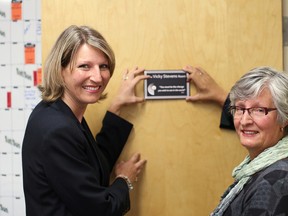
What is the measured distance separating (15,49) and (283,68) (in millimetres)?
1579

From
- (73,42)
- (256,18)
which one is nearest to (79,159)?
(73,42)

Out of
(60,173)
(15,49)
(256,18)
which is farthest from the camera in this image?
(15,49)

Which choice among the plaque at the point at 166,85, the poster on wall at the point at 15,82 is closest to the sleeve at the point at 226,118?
the plaque at the point at 166,85

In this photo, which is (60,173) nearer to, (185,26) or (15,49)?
(185,26)

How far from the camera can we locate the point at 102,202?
3.69ft

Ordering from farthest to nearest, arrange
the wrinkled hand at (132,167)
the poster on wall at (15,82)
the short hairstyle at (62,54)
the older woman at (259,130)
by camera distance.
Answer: the poster on wall at (15,82), the wrinkled hand at (132,167), the short hairstyle at (62,54), the older woman at (259,130)

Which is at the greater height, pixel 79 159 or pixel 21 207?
pixel 79 159

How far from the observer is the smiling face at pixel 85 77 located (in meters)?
1.18

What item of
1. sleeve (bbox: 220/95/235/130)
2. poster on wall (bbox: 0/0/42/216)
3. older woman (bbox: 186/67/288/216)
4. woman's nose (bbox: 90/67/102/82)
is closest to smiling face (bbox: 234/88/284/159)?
older woman (bbox: 186/67/288/216)

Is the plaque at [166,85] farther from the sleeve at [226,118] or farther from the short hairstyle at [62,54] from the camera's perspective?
the short hairstyle at [62,54]

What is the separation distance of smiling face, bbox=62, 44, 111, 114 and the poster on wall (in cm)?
108

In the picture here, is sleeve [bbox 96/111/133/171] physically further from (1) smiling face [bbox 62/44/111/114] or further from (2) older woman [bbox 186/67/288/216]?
(2) older woman [bbox 186/67/288/216]

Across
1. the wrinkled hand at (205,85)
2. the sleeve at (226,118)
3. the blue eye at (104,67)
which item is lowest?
the sleeve at (226,118)

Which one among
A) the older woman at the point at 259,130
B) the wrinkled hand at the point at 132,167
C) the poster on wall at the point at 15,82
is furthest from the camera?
the poster on wall at the point at 15,82
